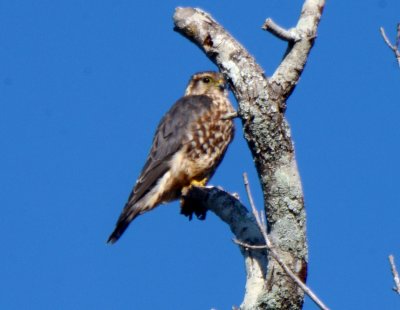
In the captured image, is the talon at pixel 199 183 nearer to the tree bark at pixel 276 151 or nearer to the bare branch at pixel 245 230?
the bare branch at pixel 245 230

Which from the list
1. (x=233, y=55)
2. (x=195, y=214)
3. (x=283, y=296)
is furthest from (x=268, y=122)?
(x=195, y=214)

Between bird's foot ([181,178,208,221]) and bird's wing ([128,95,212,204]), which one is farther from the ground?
bird's wing ([128,95,212,204])

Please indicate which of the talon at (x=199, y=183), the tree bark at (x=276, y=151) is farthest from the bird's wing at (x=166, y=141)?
the tree bark at (x=276, y=151)

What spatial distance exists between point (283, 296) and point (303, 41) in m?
1.02

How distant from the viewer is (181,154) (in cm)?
670

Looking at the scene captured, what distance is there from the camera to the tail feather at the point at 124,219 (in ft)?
20.5

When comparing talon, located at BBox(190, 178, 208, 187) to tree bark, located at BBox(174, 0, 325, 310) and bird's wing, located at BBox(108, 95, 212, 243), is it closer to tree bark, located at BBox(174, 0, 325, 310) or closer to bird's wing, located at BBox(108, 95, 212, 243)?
bird's wing, located at BBox(108, 95, 212, 243)

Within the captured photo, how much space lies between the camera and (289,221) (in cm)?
375

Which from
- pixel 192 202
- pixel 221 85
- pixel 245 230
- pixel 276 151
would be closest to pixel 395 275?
pixel 276 151

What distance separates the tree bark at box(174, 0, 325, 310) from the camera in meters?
3.69

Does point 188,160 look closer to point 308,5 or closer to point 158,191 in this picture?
point 158,191

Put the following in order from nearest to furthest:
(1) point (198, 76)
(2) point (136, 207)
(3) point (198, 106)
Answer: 1. (2) point (136, 207)
2. (3) point (198, 106)
3. (1) point (198, 76)

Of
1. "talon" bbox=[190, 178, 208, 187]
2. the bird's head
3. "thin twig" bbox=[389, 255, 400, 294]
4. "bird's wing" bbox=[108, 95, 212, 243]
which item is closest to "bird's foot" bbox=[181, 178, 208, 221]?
"talon" bbox=[190, 178, 208, 187]

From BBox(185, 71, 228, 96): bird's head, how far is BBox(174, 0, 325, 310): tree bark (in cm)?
344
